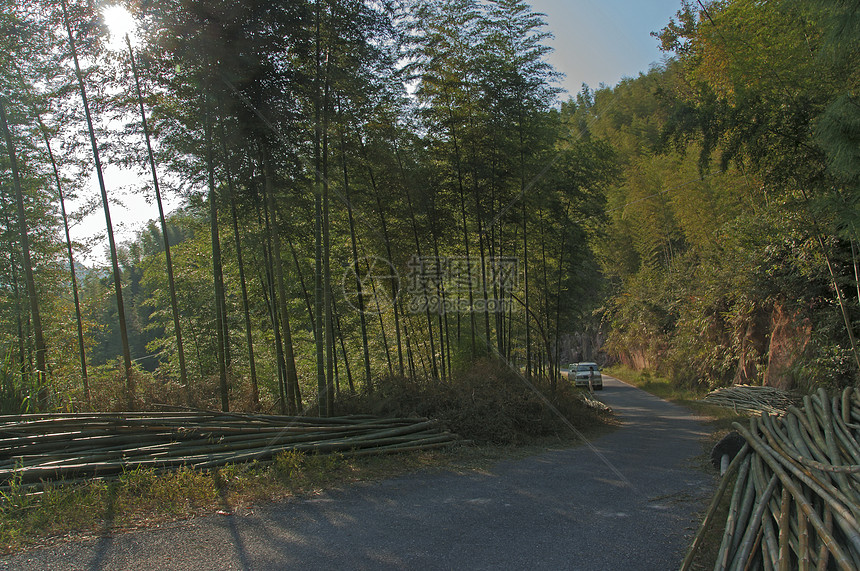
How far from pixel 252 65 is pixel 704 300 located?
1302cm

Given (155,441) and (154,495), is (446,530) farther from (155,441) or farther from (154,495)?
(155,441)

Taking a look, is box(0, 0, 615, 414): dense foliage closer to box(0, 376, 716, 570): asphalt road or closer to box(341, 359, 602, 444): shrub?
box(341, 359, 602, 444): shrub

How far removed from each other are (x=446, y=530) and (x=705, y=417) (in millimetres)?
9272

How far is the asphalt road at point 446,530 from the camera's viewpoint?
9.75 feet

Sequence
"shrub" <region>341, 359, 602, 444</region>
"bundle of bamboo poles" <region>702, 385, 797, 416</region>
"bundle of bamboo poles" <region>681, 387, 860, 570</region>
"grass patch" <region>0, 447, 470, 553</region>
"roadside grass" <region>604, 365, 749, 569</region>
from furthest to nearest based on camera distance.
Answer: "bundle of bamboo poles" <region>702, 385, 797, 416</region> < "shrub" <region>341, 359, 602, 444</region> < "grass patch" <region>0, 447, 470, 553</region> < "roadside grass" <region>604, 365, 749, 569</region> < "bundle of bamboo poles" <region>681, 387, 860, 570</region>

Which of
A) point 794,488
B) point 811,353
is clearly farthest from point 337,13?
point 811,353

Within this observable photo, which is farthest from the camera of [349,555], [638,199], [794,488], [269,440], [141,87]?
[638,199]

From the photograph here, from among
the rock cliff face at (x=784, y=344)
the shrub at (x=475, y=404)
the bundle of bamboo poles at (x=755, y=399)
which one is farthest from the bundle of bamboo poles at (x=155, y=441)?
the rock cliff face at (x=784, y=344)

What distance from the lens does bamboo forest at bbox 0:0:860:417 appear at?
6531mm

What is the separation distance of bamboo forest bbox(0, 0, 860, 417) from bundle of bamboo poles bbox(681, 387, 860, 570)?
2.71 meters

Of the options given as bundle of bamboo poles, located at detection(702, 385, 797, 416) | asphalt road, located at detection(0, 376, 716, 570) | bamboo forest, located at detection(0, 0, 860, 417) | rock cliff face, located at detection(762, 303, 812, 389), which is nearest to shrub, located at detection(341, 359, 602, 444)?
bamboo forest, located at detection(0, 0, 860, 417)

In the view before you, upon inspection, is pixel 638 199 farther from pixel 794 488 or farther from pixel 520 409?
pixel 794 488

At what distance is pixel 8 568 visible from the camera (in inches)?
110

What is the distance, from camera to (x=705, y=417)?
35.4ft
